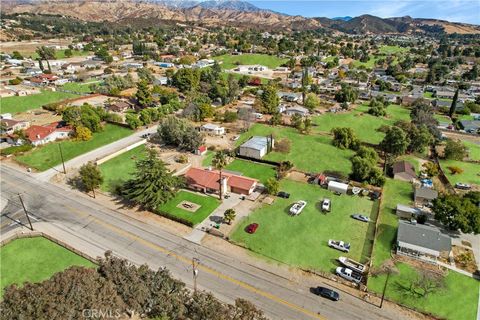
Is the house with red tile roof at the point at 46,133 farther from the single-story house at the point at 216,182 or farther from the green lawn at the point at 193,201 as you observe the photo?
the green lawn at the point at 193,201

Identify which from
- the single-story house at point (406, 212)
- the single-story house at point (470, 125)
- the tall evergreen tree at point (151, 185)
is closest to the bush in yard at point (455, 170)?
the single-story house at point (406, 212)

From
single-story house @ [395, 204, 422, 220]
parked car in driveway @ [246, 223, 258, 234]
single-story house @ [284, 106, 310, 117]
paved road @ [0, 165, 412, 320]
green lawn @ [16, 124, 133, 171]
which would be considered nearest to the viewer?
paved road @ [0, 165, 412, 320]

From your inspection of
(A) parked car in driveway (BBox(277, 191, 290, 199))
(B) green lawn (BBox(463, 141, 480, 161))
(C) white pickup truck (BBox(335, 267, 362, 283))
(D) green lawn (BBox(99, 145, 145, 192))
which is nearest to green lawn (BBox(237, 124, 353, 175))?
(A) parked car in driveway (BBox(277, 191, 290, 199))

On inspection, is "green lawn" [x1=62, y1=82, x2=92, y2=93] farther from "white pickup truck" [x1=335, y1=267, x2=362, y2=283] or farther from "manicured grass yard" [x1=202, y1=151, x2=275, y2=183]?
"white pickup truck" [x1=335, y1=267, x2=362, y2=283]

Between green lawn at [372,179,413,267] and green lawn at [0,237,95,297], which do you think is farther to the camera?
green lawn at [372,179,413,267]

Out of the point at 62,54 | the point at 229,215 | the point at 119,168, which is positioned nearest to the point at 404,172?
the point at 229,215

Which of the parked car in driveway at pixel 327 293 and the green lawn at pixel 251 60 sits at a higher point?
the green lawn at pixel 251 60

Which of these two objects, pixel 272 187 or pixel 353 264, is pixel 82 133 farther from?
pixel 353 264
